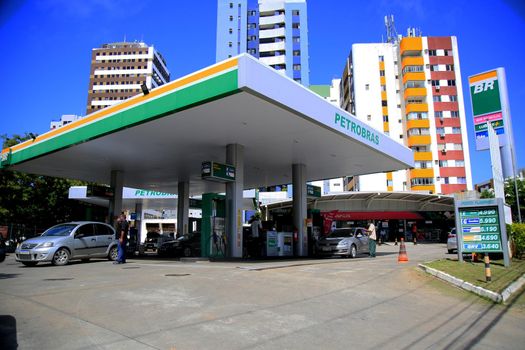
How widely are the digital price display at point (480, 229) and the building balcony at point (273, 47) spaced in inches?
2520

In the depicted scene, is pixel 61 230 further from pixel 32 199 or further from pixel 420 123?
pixel 420 123

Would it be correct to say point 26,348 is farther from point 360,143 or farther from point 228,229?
point 360,143

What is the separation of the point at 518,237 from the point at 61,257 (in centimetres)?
1669

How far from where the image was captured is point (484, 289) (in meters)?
8.12

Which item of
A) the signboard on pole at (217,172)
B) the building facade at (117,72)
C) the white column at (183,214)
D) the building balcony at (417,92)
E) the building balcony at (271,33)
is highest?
the building facade at (117,72)

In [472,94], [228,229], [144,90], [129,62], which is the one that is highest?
[129,62]

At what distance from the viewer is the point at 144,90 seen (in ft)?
44.3

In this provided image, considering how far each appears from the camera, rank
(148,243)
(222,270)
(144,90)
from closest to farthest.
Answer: (222,270) → (144,90) → (148,243)

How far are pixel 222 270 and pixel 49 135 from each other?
38.4 ft

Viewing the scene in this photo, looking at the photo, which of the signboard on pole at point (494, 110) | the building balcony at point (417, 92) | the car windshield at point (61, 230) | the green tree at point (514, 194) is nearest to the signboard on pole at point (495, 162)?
the signboard on pole at point (494, 110)

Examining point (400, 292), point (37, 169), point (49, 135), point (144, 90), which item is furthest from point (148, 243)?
point (400, 292)

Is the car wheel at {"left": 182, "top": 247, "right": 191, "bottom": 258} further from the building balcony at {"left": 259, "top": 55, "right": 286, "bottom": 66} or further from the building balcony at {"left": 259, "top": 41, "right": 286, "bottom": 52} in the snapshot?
the building balcony at {"left": 259, "top": 41, "right": 286, "bottom": 52}

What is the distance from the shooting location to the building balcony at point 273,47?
238 ft

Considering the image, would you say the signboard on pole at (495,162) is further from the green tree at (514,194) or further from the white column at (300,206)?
the green tree at (514,194)
